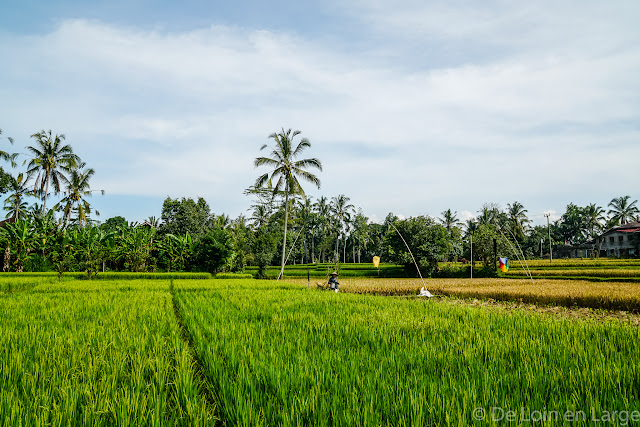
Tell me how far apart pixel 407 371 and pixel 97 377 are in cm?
246

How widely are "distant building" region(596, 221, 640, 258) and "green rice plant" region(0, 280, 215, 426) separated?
57794 millimetres

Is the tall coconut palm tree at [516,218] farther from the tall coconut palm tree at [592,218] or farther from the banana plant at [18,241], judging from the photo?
the banana plant at [18,241]

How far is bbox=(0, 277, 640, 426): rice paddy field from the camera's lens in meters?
1.98

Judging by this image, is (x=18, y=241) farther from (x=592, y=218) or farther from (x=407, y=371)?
(x=592, y=218)


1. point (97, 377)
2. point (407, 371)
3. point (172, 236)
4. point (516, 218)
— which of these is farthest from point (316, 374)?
point (516, 218)

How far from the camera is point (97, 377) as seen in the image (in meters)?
2.72

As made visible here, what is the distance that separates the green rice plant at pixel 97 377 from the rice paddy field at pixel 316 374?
0.05ft

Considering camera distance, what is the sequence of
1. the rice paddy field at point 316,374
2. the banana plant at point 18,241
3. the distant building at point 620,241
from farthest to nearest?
the distant building at point 620,241 < the banana plant at point 18,241 < the rice paddy field at point 316,374

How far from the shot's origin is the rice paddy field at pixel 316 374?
1.98 meters

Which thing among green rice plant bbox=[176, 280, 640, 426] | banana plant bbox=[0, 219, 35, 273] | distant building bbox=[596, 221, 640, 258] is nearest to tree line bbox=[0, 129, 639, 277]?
banana plant bbox=[0, 219, 35, 273]

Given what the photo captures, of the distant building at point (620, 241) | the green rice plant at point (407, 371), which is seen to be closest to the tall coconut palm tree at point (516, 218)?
the distant building at point (620, 241)

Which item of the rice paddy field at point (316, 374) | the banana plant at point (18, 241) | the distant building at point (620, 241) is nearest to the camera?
the rice paddy field at point (316, 374)

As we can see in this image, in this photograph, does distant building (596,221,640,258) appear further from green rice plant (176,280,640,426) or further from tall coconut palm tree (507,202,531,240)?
green rice plant (176,280,640,426)

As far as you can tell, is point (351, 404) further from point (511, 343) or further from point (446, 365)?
point (511, 343)
